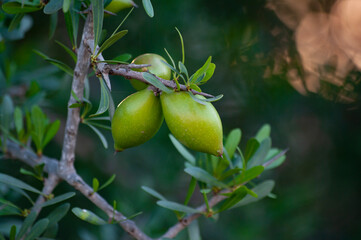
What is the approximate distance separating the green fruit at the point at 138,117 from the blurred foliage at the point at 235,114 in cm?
69

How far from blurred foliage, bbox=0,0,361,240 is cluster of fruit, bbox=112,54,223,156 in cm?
70

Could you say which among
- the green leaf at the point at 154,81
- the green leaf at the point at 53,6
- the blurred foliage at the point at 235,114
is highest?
the green leaf at the point at 53,6

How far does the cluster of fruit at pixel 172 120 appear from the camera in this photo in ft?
1.53

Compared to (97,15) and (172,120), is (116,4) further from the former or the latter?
(172,120)

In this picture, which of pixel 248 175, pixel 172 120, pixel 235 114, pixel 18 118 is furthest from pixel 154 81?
pixel 235 114

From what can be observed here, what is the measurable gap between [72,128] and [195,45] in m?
0.76

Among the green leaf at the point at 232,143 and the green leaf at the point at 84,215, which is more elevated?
the green leaf at the point at 232,143

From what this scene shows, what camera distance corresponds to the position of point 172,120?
468 mm

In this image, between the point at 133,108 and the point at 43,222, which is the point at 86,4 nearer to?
the point at 133,108

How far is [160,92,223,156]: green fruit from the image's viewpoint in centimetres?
47

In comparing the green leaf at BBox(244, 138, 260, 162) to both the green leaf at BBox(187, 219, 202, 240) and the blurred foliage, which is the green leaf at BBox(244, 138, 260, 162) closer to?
the green leaf at BBox(187, 219, 202, 240)

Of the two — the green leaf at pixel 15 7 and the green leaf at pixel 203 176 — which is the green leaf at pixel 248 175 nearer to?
the green leaf at pixel 203 176

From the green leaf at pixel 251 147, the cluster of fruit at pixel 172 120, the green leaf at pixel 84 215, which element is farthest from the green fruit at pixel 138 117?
the green leaf at pixel 251 147

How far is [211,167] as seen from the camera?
72 centimetres
